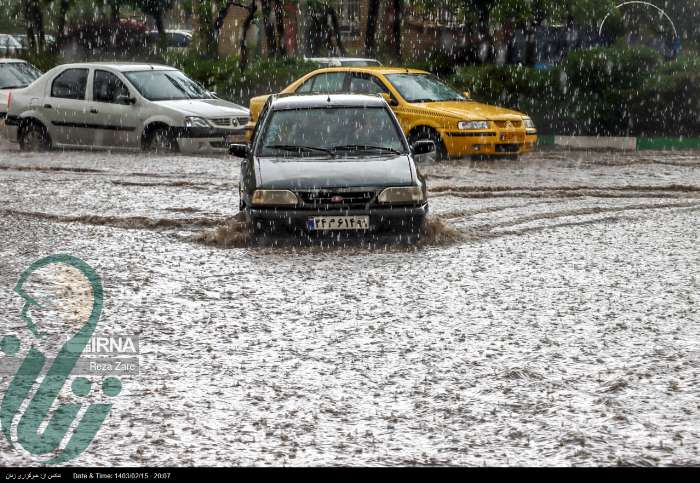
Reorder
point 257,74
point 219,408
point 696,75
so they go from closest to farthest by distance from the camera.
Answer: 1. point 219,408
2. point 696,75
3. point 257,74

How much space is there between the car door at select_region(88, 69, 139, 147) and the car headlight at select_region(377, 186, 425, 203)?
10.2 meters

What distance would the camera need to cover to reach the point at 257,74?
27391mm

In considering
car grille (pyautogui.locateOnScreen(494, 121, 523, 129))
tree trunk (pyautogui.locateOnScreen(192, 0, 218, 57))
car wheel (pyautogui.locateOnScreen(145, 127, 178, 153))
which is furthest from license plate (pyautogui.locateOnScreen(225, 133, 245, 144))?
tree trunk (pyautogui.locateOnScreen(192, 0, 218, 57))

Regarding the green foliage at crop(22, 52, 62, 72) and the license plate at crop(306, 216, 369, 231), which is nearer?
the license plate at crop(306, 216, 369, 231)

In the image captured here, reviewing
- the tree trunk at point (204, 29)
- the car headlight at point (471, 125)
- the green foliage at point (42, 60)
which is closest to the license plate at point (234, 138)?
the car headlight at point (471, 125)

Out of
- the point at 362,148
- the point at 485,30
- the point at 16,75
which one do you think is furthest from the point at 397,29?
the point at 362,148

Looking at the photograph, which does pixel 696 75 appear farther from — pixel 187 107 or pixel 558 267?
pixel 558 267

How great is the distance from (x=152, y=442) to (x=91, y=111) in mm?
15783

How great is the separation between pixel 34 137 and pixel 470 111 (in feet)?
25.3

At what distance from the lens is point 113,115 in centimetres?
2031

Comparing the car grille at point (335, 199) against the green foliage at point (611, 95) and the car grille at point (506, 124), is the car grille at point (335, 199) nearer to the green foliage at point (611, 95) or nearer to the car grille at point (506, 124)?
the car grille at point (506, 124)

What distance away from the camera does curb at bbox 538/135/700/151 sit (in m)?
22.2

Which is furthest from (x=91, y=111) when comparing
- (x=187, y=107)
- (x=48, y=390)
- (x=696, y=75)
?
(x=48, y=390)

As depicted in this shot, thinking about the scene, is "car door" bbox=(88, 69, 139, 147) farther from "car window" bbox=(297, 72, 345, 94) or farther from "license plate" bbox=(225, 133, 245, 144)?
"car window" bbox=(297, 72, 345, 94)
